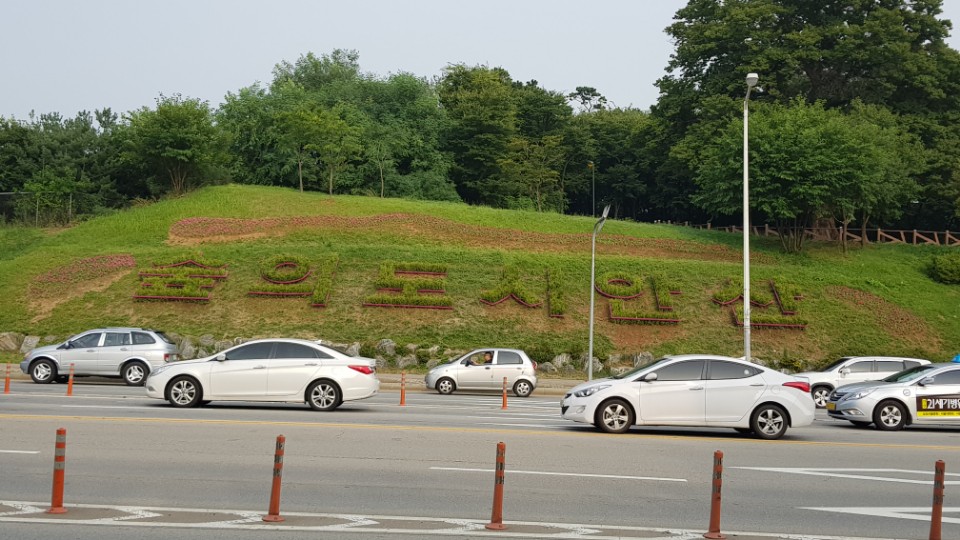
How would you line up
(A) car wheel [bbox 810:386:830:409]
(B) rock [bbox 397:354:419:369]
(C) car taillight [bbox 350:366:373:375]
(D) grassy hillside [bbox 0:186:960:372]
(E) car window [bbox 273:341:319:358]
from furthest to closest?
(D) grassy hillside [bbox 0:186:960:372] < (B) rock [bbox 397:354:419:369] < (A) car wheel [bbox 810:386:830:409] < (C) car taillight [bbox 350:366:373:375] < (E) car window [bbox 273:341:319:358]

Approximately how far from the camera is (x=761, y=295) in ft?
136

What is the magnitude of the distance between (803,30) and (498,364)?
41.7 meters

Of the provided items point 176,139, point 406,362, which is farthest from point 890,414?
point 176,139

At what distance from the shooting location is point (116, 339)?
2686cm

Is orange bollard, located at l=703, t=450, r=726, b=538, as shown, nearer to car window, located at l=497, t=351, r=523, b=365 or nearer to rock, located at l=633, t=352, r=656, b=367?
car window, located at l=497, t=351, r=523, b=365

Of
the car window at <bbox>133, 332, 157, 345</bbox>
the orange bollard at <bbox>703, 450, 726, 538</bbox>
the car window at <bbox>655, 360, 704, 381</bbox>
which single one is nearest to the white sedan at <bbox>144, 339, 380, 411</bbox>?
the car window at <bbox>655, 360, 704, 381</bbox>

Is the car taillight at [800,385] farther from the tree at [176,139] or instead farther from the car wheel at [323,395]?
the tree at [176,139]

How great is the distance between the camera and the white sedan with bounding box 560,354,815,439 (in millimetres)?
16312

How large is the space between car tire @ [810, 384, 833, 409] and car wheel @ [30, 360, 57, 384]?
2202 centimetres

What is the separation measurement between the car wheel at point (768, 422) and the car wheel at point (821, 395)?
35.0ft

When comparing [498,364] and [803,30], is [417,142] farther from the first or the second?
[498,364]

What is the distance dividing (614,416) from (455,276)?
83.0 feet

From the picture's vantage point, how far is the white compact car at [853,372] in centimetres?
2642

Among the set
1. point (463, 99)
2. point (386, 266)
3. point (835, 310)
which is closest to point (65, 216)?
point (386, 266)
